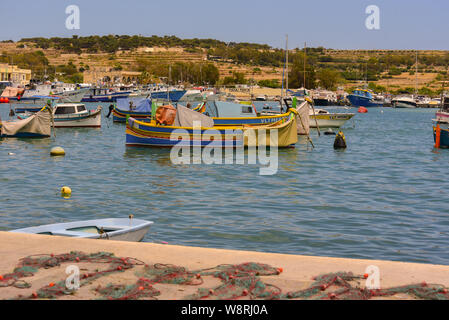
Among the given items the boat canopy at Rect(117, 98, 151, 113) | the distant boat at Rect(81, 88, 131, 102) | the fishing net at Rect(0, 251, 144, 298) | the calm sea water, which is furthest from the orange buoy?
the distant boat at Rect(81, 88, 131, 102)

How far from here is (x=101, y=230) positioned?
12828 millimetres

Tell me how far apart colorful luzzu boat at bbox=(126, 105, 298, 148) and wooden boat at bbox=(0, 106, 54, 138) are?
764cm

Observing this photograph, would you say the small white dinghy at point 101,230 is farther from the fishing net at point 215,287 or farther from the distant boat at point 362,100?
the distant boat at point 362,100

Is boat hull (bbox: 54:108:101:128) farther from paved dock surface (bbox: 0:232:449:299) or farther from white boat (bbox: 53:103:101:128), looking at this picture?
paved dock surface (bbox: 0:232:449:299)

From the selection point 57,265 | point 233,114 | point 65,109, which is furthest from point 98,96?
point 57,265

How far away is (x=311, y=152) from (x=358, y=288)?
29.2 meters

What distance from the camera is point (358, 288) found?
8562 millimetres

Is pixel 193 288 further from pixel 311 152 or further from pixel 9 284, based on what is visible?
pixel 311 152

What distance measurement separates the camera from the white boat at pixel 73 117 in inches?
2060

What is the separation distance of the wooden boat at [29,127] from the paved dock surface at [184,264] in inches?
1192

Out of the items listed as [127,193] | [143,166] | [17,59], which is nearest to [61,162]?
[143,166]

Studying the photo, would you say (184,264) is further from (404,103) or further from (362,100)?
(404,103)

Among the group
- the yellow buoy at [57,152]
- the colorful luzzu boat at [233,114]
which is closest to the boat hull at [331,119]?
the colorful luzzu boat at [233,114]

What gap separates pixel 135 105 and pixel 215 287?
55.3m
